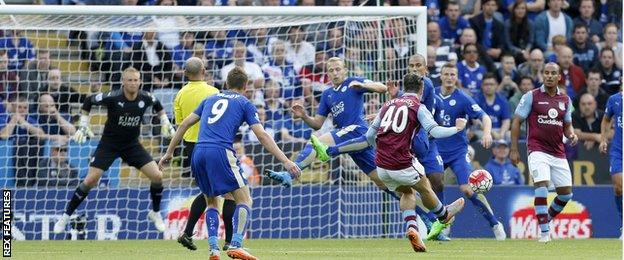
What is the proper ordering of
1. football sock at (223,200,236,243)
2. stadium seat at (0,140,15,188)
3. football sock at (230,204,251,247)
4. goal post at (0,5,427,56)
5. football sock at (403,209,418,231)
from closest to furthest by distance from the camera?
football sock at (230,204,251,247) → football sock at (403,209,418,231) → football sock at (223,200,236,243) → goal post at (0,5,427,56) → stadium seat at (0,140,15,188)

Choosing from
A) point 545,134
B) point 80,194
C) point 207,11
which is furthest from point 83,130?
point 545,134

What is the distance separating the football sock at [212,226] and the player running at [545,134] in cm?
493

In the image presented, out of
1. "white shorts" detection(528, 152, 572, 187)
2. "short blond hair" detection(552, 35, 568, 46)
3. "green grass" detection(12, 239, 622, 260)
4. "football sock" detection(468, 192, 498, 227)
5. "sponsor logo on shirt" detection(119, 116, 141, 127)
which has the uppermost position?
"short blond hair" detection(552, 35, 568, 46)

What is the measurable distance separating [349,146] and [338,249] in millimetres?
1450

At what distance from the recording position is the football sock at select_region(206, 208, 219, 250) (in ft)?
41.2

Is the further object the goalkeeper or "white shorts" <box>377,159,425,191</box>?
the goalkeeper

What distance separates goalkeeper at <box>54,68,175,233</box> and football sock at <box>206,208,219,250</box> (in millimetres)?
4108

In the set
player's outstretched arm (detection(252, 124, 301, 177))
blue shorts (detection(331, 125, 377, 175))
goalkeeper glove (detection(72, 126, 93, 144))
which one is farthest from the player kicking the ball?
player's outstretched arm (detection(252, 124, 301, 177))

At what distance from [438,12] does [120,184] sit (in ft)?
21.0

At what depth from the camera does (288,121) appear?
19547 millimetres

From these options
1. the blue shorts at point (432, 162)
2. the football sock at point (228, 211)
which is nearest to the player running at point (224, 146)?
the football sock at point (228, 211)

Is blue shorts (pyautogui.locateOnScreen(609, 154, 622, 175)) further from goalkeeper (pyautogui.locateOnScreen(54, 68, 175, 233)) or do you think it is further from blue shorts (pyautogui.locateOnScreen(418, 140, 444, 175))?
goalkeeper (pyautogui.locateOnScreen(54, 68, 175, 233))

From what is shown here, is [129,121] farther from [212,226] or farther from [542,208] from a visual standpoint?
[542,208]

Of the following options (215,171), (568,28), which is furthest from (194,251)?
(568,28)
